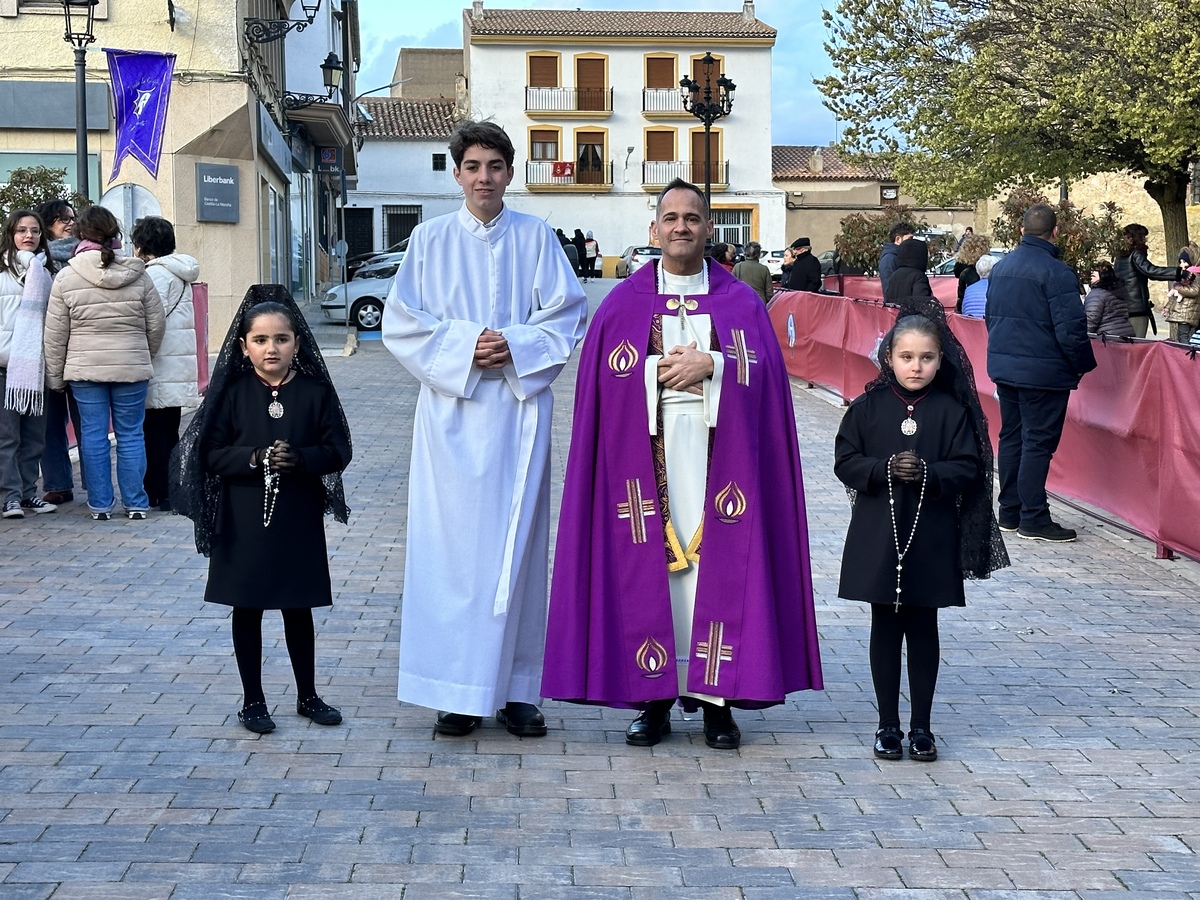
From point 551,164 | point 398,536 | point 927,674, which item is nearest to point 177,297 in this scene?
point 398,536

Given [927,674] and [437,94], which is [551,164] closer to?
[437,94]

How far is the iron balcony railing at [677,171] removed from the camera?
66.8m

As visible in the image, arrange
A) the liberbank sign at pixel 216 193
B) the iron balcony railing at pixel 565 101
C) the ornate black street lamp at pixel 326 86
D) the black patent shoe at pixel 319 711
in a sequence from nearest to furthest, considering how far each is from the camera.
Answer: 1. the black patent shoe at pixel 319 711
2. the liberbank sign at pixel 216 193
3. the ornate black street lamp at pixel 326 86
4. the iron balcony railing at pixel 565 101

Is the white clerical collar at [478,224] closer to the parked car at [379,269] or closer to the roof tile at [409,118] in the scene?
the parked car at [379,269]

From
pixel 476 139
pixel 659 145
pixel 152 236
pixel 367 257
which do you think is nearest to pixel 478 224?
pixel 476 139

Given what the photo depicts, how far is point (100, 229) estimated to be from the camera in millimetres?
9453

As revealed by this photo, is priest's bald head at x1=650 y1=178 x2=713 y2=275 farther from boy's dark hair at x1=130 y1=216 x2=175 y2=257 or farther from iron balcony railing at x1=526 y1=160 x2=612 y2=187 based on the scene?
iron balcony railing at x1=526 y1=160 x2=612 y2=187

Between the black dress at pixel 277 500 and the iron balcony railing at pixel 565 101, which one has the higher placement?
the iron balcony railing at pixel 565 101

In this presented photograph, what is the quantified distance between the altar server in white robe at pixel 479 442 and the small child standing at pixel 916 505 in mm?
1070

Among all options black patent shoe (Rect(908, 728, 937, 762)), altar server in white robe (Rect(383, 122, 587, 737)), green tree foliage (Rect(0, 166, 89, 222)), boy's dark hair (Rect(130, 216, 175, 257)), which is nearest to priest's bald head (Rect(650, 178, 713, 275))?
altar server in white robe (Rect(383, 122, 587, 737))

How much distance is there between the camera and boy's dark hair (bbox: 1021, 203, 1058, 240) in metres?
9.29

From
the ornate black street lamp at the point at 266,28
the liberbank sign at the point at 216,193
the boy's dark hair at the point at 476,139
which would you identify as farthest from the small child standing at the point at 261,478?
the ornate black street lamp at the point at 266,28

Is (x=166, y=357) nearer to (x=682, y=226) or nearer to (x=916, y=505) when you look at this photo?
(x=682, y=226)

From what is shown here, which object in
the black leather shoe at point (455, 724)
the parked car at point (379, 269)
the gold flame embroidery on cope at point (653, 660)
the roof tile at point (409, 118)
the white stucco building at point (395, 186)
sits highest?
the roof tile at point (409, 118)
